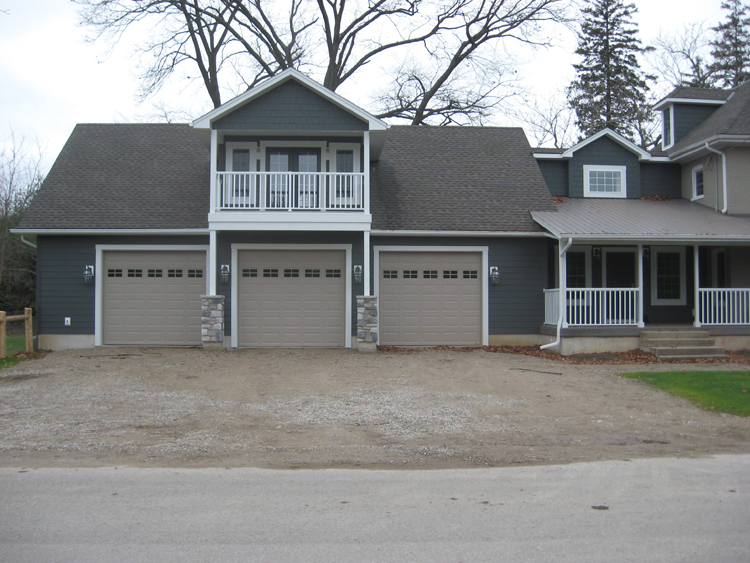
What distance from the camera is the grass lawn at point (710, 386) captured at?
9.06 meters

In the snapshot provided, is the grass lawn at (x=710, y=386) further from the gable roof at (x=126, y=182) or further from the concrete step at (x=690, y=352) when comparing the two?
the gable roof at (x=126, y=182)

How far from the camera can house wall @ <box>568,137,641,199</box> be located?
18.1 metres

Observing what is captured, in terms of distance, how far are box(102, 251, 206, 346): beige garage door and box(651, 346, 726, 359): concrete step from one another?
10857mm

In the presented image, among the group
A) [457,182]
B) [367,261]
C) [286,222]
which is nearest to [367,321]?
[367,261]

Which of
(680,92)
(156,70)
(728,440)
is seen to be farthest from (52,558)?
(156,70)

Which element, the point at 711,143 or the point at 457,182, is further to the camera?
the point at 457,182

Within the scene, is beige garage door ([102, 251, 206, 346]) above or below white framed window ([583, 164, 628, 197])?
below

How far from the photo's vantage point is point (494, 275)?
15.4m

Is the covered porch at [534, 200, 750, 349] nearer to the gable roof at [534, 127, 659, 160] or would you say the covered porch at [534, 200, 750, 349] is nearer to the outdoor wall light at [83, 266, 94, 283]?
the gable roof at [534, 127, 659, 160]

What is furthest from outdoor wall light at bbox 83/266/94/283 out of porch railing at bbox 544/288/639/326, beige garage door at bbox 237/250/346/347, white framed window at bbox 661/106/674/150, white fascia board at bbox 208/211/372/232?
white framed window at bbox 661/106/674/150

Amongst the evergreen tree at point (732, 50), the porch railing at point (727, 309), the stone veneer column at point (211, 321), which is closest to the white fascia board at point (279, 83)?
the stone veneer column at point (211, 321)

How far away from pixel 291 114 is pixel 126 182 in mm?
5047

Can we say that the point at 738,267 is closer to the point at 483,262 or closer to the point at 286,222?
the point at 483,262

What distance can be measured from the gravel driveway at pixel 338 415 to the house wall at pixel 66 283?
2.16 meters
